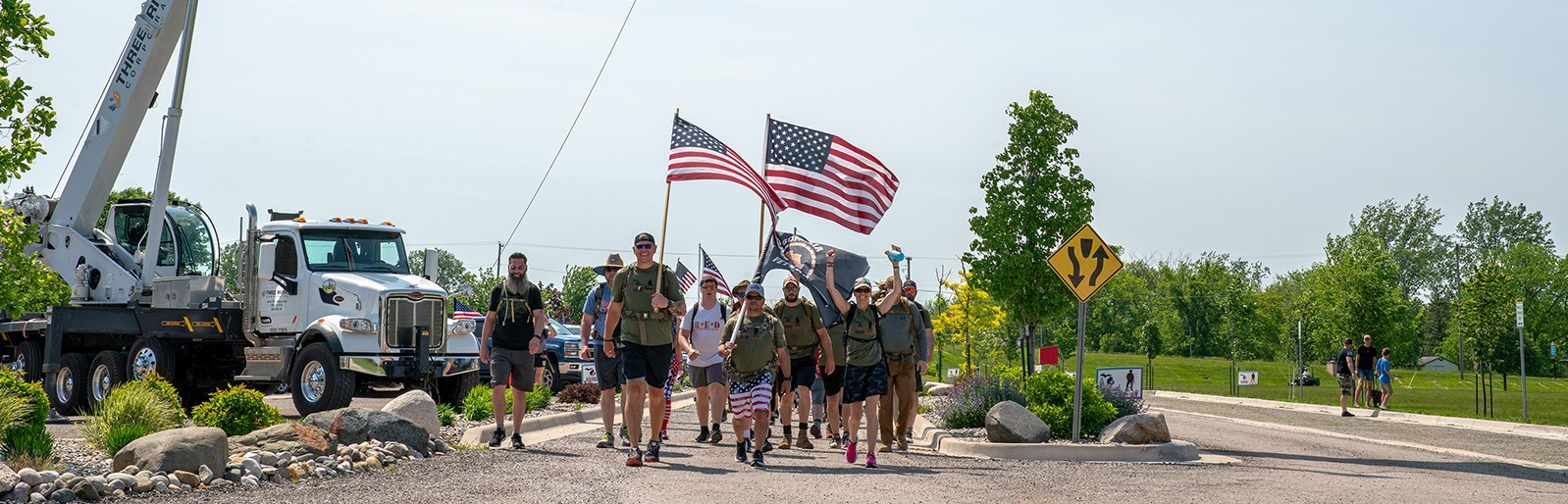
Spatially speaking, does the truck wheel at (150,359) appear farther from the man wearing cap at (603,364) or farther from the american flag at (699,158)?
the american flag at (699,158)

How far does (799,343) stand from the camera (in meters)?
13.3

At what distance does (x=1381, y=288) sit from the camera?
38781 mm

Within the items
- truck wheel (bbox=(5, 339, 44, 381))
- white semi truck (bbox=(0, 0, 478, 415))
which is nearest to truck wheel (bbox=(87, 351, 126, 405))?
white semi truck (bbox=(0, 0, 478, 415))

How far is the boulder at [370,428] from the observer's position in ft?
36.7

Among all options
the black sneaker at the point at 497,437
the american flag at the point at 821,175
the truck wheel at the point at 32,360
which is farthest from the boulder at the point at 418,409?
the truck wheel at the point at 32,360

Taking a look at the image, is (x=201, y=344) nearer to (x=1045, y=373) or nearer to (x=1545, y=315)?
(x=1045, y=373)

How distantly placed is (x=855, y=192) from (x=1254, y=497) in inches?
370

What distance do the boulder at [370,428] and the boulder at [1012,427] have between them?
5389 mm

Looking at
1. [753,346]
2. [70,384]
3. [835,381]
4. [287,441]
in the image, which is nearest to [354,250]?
[70,384]

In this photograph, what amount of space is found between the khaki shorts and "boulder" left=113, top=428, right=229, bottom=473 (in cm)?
336

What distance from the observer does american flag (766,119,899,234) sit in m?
18.0

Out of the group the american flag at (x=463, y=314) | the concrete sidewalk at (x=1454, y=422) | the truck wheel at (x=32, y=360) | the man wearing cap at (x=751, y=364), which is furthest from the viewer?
the american flag at (x=463, y=314)

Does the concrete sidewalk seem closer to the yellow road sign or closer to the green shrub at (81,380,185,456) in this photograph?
the yellow road sign

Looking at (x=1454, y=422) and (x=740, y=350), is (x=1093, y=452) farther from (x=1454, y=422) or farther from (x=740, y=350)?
(x=1454, y=422)
